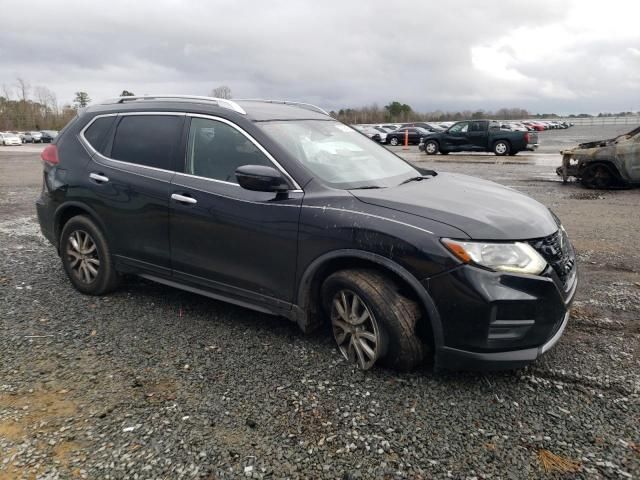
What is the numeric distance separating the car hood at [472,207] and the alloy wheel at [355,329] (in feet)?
2.16

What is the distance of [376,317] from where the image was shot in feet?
10.1

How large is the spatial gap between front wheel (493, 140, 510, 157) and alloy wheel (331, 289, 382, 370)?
21147 mm

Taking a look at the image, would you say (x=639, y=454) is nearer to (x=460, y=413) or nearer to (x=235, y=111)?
(x=460, y=413)

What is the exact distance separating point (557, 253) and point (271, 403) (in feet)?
6.47

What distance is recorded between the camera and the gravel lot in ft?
8.06

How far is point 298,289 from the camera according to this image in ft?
11.2

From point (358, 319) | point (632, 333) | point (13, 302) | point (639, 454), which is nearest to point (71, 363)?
point (13, 302)

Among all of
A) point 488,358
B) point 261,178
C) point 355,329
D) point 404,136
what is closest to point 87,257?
point 261,178

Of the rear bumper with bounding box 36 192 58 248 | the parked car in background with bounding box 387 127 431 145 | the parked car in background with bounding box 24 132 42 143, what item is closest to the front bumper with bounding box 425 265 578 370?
the rear bumper with bounding box 36 192 58 248

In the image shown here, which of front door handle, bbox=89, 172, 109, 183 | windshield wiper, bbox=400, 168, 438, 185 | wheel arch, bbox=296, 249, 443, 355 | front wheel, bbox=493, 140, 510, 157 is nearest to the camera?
wheel arch, bbox=296, 249, 443, 355

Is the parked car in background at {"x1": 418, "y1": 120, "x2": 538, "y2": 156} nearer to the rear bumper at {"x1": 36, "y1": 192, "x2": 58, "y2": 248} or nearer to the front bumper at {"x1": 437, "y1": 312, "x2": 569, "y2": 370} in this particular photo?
the rear bumper at {"x1": 36, "y1": 192, "x2": 58, "y2": 248}

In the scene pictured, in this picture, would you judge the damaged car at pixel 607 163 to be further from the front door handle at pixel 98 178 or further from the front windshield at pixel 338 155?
the front door handle at pixel 98 178

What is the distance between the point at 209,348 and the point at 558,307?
2332 millimetres

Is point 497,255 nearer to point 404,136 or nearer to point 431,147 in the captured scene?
point 431,147
